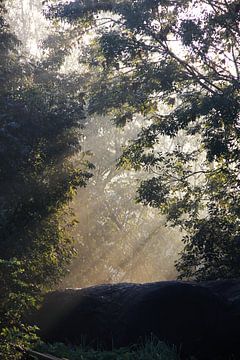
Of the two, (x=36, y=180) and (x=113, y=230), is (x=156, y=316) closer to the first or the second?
(x=36, y=180)

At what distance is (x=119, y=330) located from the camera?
448 inches

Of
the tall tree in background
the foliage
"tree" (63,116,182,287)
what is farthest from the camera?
"tree" (63,116,182,287)

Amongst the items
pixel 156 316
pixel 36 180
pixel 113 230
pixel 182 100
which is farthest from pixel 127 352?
pixel 113 230

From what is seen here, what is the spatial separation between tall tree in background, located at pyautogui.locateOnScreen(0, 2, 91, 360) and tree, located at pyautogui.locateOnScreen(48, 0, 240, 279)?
246cm

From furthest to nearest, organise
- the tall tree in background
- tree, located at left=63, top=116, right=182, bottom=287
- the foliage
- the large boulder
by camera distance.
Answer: tree, located at left=63, top=116, right=182, bottom=287 < the tall tree in background < the large boulder < the foliage

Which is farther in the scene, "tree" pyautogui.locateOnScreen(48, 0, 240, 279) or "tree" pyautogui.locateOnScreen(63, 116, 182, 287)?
"tree" pyautogui.locateOnScreen(63, 116, 182, 287)

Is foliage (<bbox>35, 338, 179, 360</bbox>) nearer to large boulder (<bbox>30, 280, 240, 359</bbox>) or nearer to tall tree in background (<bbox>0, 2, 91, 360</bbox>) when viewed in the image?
large boulder (<bbox>30, 280, 240, 359</bbox>)

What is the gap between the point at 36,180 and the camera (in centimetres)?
1241

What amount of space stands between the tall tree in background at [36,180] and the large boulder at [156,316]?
110cm

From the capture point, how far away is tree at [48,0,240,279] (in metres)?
14.1

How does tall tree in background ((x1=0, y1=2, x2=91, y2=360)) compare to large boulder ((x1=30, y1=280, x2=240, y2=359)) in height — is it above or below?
above

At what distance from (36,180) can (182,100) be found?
5815mm

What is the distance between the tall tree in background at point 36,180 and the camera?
1159 cm

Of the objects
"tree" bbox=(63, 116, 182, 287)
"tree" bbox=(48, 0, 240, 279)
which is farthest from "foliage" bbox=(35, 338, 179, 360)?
"tree" bbox=(63, 116, 182, 287)
